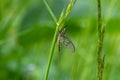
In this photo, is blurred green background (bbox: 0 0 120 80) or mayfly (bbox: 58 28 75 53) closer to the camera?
mayfly (bbox: 58 28 75 53)

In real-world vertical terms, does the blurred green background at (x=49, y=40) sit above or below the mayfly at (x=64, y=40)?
below

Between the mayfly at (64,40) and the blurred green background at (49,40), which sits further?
the blurred green background at (49,40)

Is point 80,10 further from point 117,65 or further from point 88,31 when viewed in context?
point 117,65

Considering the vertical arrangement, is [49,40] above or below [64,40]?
below

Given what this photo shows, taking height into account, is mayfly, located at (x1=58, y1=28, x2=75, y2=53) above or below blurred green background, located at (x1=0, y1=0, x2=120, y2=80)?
above

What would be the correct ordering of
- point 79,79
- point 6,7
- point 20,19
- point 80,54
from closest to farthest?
point 79,79 < point 80,54 < point 20,19 < point 6,7

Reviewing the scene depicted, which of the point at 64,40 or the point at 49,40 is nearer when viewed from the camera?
the point at 64,40

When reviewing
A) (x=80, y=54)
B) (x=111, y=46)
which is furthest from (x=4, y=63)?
(x=111, y=46)

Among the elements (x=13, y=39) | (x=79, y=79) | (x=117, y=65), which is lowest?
(x=117, y=65)
